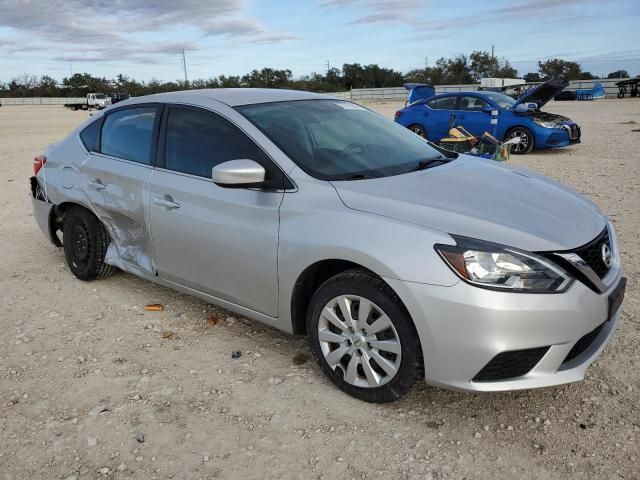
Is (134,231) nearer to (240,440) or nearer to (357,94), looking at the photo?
(240,440)

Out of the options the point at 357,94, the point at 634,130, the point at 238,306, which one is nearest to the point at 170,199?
the point at 238,306

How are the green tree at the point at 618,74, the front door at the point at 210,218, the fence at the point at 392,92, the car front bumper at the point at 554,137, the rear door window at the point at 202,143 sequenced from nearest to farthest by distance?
the front door at the point at 210,218, the rear door window at the point at 202,143, the car front bumper at the point at 554,137, the fence at the point at 392,92, the green tree at the point at 618,74

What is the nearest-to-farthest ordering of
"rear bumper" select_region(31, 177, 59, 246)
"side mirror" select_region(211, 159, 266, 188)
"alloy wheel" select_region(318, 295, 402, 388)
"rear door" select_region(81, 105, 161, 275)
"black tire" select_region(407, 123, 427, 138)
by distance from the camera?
"alloy wheel" select_region(318, 295, 402, 388) → "side mirror" select_region(211, 159, 266, 188) → "rear door" select_region(81, 105, 161, 275) → "rear bumper" select_region(31, 177, 59, 246) → "black tire" select_region(407, 123, 427, 138)

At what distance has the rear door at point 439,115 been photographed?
538 inches

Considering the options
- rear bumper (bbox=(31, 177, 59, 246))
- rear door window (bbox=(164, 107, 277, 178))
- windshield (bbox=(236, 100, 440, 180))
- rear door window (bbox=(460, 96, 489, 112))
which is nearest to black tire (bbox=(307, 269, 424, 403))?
windshield (bbox=(236, 100, 440, 180))

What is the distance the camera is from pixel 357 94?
214 ft

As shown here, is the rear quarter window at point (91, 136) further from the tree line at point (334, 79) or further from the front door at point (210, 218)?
the tree line at point (334, 79)

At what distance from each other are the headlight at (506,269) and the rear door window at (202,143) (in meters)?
1.33

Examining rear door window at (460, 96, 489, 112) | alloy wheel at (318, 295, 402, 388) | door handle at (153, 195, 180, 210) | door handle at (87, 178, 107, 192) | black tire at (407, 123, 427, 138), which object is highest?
rear door window at (460, 96, 489, 112)

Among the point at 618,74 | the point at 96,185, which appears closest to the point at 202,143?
the point at 96,185

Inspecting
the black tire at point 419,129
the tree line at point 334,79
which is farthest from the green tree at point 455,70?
the black tire at point 419,129

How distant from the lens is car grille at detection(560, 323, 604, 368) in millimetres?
2726

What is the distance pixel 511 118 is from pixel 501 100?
626 mm

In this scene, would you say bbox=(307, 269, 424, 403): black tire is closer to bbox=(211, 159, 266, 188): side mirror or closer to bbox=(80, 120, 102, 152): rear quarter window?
bbox=(211, 159, 266, 188): side mirror
